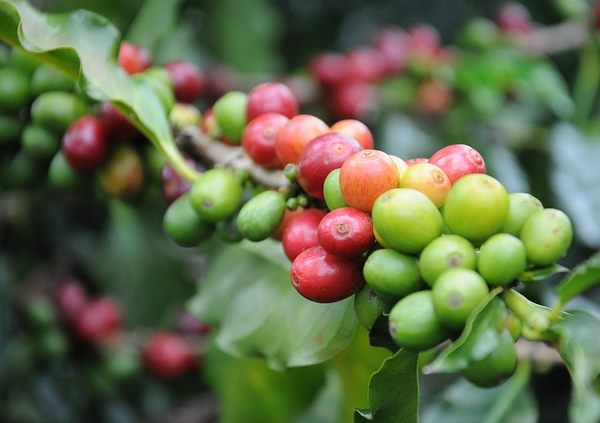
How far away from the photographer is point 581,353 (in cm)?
77

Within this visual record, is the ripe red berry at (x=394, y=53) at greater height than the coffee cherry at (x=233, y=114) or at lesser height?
lesser

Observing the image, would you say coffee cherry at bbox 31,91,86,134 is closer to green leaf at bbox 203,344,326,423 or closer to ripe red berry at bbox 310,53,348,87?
green leaf at bbox 203,344,326,423

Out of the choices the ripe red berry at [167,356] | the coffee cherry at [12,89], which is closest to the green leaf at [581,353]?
the coffee cherry at [12,89]

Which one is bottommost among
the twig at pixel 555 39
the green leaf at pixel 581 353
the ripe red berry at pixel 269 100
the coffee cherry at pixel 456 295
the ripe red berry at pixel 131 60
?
the twig at pixel 555 39

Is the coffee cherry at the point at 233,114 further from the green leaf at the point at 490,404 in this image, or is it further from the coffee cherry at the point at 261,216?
the green leaf at the point at 490,404

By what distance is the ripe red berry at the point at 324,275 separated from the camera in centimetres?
87

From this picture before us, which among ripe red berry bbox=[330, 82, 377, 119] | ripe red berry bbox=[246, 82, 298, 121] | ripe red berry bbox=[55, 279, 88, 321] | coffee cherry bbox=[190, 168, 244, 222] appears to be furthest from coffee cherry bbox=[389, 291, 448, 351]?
ripe red berry bbox=[330, 82, 377, 119]

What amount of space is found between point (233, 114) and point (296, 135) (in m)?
0.21

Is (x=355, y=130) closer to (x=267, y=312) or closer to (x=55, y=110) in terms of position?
(x=267, y=312)

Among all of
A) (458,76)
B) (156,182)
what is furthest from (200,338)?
(458,76)

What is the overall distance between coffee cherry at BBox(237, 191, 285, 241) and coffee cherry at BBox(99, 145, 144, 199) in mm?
376

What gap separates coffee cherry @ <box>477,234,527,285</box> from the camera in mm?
771

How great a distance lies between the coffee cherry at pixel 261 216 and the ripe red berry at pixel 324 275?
0.30 ft

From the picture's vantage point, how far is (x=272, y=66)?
2.80 m
